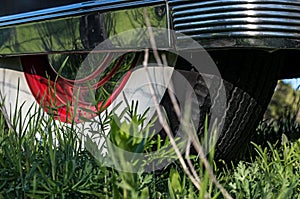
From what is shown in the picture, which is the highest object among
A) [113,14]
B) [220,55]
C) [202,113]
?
[113,14]

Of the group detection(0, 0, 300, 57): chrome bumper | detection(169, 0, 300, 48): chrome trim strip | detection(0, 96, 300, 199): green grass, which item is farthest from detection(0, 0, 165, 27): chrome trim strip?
detection(0, 96, 300, 199): green grass

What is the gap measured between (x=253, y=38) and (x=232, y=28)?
0.05m

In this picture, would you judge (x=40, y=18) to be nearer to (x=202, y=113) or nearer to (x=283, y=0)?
(x=202, y=113)

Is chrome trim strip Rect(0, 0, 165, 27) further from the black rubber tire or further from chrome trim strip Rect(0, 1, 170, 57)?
the black rubber tire

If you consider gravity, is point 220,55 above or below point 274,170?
above

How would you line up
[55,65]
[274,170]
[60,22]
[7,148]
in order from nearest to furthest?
[7,148], [274,170], [60,22], [55,65]

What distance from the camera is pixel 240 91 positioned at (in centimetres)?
156

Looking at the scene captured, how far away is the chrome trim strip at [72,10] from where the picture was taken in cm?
150

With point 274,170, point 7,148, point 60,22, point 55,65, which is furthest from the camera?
point 55,65

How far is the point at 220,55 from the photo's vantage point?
1.49 m

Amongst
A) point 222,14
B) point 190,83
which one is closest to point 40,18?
point 190,83

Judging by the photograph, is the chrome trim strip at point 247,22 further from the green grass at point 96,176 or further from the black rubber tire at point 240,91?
the green grass at point 96,176

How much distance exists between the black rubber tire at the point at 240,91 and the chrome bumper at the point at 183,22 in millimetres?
148

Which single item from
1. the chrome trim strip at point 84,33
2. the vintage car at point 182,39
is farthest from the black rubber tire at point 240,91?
the chrome trim strip at point 84,33
